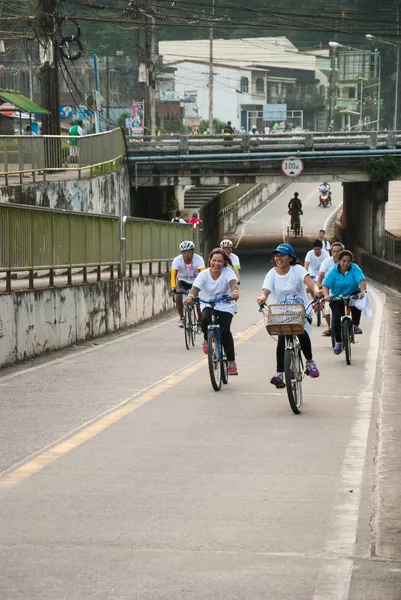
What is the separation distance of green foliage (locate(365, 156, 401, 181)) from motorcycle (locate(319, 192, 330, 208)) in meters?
29.2

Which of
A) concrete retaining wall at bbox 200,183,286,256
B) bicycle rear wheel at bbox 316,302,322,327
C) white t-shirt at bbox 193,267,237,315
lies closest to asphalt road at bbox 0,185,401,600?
white t-shirt at bbox 193,267,237,315

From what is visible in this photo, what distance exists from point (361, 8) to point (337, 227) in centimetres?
4935

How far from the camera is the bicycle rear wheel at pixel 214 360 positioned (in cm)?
1340

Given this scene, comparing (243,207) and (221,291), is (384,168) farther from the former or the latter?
(221,291)

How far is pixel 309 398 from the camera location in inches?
521

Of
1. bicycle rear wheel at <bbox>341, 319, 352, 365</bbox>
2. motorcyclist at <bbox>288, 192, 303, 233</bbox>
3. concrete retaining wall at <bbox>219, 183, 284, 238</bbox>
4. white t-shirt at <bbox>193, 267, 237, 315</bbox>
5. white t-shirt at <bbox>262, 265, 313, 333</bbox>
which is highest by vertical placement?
white t-shirt at <bbox>262, 265, 313, 333</bbox>

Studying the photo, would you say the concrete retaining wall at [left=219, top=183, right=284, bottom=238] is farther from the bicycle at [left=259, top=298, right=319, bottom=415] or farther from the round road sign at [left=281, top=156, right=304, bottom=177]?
the bicycle at [left=259, top=298, right=319, bottom=415]

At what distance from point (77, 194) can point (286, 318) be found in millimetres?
21945

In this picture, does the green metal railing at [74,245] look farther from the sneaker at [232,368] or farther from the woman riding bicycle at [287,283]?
the woman riding bicycle at [287,283]

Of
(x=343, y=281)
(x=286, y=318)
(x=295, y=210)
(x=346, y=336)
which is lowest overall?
(x=295, y=210)

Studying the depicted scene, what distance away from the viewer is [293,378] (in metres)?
11.7

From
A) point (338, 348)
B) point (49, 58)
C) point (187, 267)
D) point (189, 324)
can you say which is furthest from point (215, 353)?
point (49, 58)

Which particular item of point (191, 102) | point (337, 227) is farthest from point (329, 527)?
point (191, 102)

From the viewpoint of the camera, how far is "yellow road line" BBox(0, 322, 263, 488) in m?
8.47
